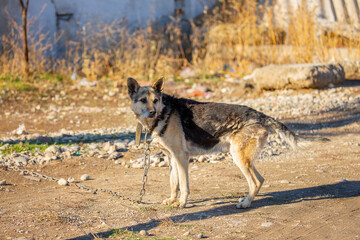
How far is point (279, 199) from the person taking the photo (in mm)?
5152

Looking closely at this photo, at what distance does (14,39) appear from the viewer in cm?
1388

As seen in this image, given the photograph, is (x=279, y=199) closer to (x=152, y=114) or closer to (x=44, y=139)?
(x=152, y=114)

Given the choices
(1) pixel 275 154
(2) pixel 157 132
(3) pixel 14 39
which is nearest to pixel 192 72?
(3) pixel 14 39

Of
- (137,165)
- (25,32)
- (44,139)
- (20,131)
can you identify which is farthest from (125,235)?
(25,32)

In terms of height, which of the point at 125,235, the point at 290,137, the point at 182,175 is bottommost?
the point at 125,235

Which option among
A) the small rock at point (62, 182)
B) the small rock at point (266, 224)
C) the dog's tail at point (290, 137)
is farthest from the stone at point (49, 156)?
the small rock at point (266, 224)

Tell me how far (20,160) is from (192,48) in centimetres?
1071

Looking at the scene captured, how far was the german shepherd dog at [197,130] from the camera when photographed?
489cm

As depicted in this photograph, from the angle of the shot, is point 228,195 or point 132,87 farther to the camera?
point 228,195

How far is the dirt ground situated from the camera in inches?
163

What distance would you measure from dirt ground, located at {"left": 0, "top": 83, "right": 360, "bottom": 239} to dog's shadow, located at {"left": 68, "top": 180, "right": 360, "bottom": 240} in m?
0.01

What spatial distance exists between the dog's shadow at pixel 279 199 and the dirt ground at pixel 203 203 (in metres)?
0.01

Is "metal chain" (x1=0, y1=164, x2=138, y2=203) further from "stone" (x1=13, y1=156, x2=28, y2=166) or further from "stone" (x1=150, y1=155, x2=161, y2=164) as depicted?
"stone" (x1=150, y1=155, x2=161, y2=164)

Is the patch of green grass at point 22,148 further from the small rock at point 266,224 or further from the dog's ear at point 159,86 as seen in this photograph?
the small rock at point 266,224
